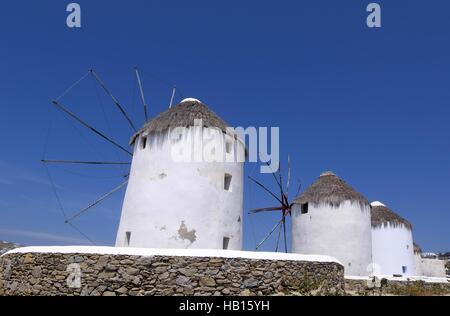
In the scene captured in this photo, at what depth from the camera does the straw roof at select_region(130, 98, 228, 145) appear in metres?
14.6

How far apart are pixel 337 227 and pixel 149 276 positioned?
1219cm

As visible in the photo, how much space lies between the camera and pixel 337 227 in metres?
19.1

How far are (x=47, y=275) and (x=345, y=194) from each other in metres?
14.7

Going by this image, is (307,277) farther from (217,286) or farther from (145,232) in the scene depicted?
(145,232)

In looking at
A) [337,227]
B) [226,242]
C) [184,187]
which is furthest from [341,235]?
[184,187]

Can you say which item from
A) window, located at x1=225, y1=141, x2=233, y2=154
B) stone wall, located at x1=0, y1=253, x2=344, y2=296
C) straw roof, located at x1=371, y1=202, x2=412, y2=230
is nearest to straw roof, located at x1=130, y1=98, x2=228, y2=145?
window, located at x1=225, y1=141, x2=233, y2=154

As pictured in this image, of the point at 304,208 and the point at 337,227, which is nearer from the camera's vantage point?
the point at 337,227

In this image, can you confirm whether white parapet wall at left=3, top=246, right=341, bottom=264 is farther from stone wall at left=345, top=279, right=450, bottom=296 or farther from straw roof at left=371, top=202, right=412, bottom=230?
straw roof at left=371, top=202, right=412, bottom=230

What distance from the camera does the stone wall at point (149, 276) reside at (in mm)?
9492

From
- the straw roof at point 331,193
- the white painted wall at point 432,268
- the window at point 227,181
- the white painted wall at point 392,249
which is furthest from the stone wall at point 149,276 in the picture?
the white painted wall at point 432,268

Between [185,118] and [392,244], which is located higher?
[185,118]

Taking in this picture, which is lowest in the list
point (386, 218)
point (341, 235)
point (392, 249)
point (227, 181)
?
point (392, 249)

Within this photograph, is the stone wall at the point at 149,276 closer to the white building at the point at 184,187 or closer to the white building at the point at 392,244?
the white building at the point at 184,187

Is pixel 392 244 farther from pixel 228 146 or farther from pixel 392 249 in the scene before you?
pixel 228 146
